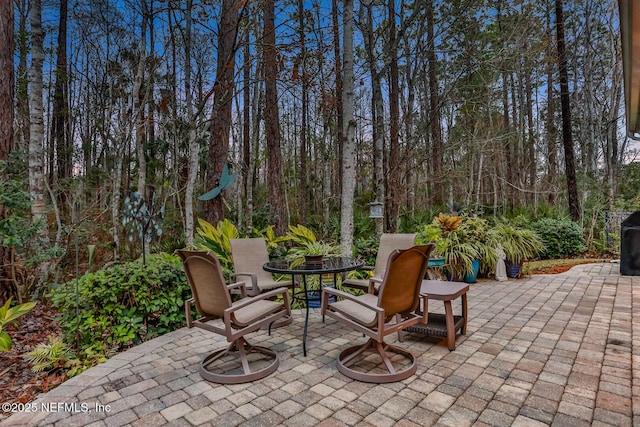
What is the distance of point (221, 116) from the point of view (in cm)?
616

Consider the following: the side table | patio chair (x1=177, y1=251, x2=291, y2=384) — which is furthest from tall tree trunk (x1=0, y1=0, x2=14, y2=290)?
the side table

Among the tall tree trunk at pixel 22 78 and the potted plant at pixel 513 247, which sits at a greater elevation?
the tall tree trunk at pixel 22 78

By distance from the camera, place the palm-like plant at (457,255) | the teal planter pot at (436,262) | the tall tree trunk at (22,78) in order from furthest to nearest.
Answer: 1. the tall tree trunk at (22,78)
2. the palm-like plant at (457,255)
3. the teal planter pot at (436,262)

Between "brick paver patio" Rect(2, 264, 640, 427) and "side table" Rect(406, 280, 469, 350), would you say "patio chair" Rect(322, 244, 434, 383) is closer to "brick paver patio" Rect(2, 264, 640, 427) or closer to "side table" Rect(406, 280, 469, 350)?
"brick paver patio" Rect(2, 264, 640, 427)

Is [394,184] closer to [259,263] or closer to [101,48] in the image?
[259,263]

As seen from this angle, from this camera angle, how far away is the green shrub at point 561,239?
27.8ft

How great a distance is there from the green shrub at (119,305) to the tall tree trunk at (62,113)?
27.1 ft

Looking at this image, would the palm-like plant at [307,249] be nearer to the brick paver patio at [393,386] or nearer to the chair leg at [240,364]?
the brick paver patio at [393,386]

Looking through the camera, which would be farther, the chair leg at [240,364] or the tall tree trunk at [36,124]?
the tall tree trunk at [36,124]

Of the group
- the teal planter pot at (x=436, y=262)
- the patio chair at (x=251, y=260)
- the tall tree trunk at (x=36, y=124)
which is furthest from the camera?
the teal planter pot at (x=436, y=262)

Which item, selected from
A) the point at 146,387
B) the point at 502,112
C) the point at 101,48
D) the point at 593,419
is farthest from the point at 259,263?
the point at 502,112

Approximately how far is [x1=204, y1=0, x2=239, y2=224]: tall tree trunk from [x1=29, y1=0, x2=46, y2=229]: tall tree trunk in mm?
2354

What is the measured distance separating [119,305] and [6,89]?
304 centimetres

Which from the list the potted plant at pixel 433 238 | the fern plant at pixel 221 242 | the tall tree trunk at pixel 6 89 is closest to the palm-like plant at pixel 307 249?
the fern plant at pixel 221 242
